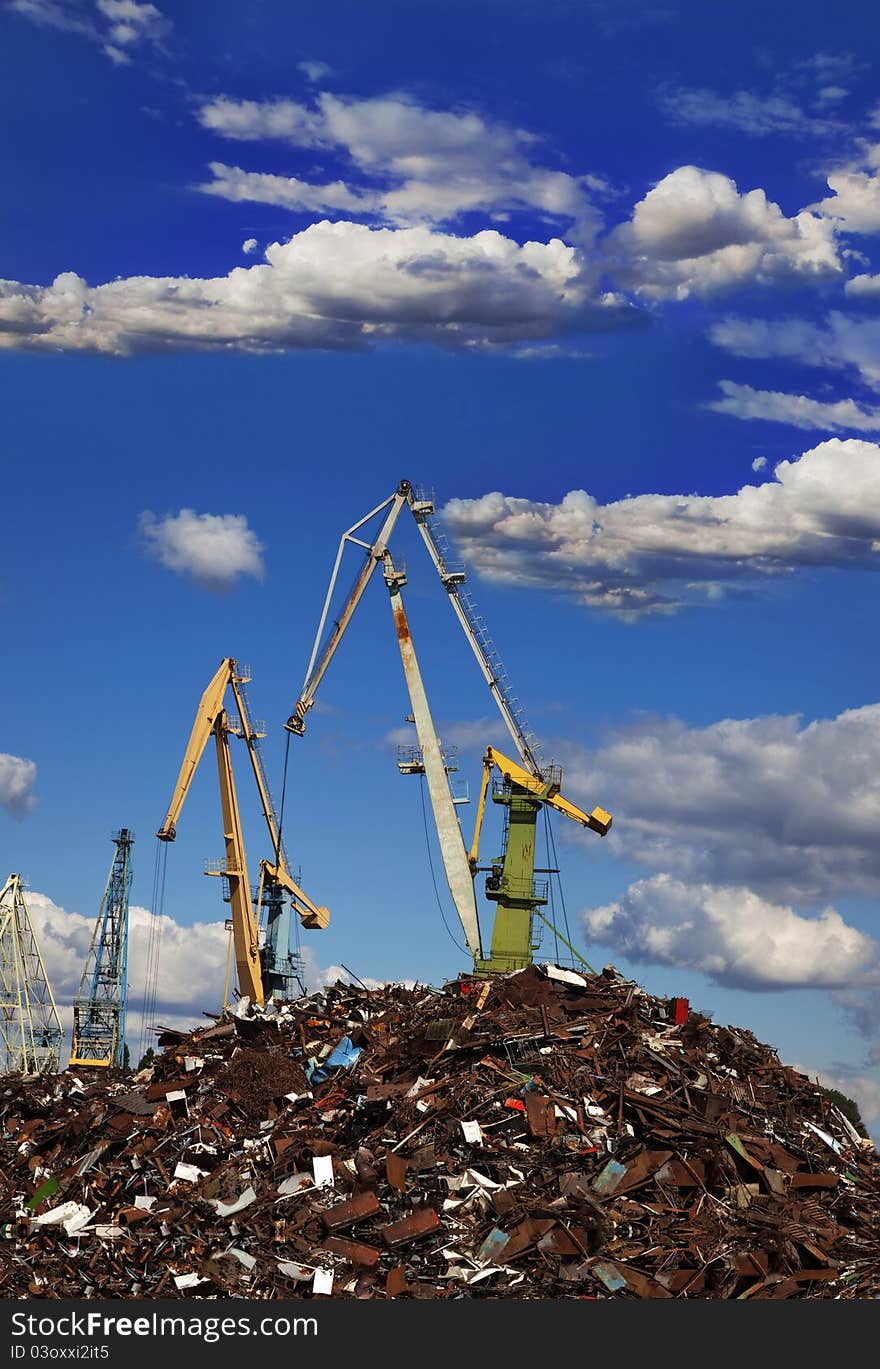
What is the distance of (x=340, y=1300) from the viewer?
69.9ft

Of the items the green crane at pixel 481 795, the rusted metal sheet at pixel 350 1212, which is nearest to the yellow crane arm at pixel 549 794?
the green crane at pixel 481 795

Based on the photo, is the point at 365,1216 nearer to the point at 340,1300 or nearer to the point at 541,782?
the point at 340,1300

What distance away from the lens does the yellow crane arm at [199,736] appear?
54344 mm

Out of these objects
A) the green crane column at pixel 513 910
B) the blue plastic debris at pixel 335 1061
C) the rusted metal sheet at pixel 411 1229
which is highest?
the green crane column at pixel 513 910

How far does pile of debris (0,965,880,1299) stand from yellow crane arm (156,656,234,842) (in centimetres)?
2259

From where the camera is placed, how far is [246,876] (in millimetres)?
62938

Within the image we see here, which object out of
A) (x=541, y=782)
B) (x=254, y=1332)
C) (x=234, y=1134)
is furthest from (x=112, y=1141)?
(x=541, y=782)

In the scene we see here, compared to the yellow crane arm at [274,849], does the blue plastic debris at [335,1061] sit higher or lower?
lower

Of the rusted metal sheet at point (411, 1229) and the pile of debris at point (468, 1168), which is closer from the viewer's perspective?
the pile of debris at point (468, 1168)

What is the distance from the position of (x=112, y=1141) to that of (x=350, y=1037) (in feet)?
18.0

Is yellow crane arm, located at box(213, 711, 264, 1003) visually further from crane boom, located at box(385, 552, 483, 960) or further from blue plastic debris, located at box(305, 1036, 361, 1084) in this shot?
blue plastic debris, located at box(305, 1036, 361, 1084)

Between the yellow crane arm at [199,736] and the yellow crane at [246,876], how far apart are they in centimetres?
4

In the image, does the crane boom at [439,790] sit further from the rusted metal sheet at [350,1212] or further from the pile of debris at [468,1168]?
the rusted metal sheet at [350,1212]

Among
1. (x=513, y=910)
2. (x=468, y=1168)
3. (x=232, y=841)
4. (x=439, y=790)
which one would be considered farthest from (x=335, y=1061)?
(x=232, y=841)
